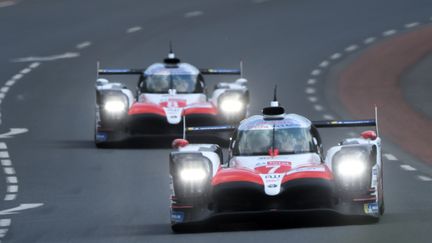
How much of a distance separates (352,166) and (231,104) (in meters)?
12.0

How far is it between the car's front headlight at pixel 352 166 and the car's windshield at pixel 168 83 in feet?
42.3

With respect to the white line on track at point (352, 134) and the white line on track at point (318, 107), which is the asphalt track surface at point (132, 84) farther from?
the white line on track at point (352, 134)

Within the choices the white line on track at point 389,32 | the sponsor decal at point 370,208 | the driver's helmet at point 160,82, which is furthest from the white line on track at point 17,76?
the sponsor decal at point 370,208

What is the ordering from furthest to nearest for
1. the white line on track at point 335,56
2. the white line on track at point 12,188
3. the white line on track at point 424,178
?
1. the white line on track at point 335,56
2. the white line on track at point 424,178
3. the white line on track at point 12,188

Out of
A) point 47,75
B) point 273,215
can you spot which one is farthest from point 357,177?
point 47,75

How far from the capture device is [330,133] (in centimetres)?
3572

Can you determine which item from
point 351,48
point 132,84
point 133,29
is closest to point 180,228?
point 132,84

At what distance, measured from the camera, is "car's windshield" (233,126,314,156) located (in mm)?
23234

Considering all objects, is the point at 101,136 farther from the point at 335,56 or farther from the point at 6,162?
the point at 335,56

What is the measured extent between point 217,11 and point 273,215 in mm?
36626

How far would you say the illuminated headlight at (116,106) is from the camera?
3341cm

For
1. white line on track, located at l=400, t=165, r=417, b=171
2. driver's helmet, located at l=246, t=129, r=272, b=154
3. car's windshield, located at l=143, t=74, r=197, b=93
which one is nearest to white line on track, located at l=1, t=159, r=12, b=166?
car's windshield, located at l=143, t=74, r=197, b=93

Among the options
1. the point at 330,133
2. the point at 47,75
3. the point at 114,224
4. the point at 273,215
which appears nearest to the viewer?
the point at 273,215

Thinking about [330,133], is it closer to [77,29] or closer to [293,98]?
[293,98]
